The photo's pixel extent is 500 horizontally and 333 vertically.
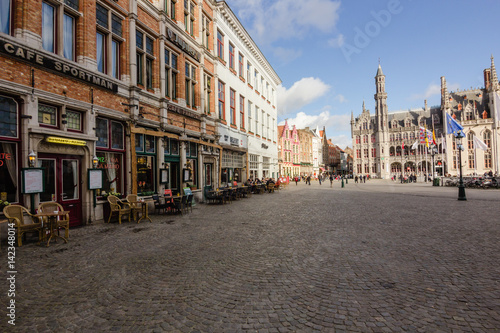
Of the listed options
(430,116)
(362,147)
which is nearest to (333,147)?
(362,147)

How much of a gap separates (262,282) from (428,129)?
294ft

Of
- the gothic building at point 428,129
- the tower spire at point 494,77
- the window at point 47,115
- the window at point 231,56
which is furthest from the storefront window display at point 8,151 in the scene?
the tower spire at point 494,77

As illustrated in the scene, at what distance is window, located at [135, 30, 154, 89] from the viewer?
12.3m

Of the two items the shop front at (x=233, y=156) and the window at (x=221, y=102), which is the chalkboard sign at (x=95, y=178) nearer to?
the shop front at (x=233, y=156)

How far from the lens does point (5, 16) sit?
24.1ft

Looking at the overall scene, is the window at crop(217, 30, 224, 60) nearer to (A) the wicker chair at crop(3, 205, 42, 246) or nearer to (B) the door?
(B) the door

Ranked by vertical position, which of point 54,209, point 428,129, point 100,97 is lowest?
point 54,209

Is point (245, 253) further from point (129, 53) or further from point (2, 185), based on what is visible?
Answer: point (129, 53)

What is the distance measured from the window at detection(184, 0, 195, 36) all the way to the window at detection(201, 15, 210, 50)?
1148 mm

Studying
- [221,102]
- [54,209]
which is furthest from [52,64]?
[221,102]

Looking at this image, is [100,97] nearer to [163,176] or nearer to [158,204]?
[163,176]

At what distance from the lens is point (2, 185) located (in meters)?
7.01

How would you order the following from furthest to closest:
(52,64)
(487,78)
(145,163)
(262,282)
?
(487,78) < (145,163) < (52,64) < (262,282)

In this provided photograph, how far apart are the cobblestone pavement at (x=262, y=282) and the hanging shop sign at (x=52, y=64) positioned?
5336 mm
